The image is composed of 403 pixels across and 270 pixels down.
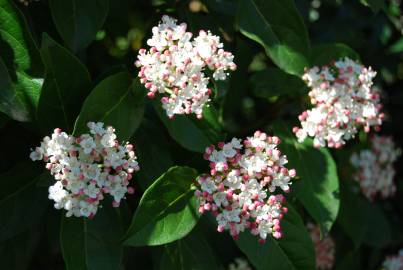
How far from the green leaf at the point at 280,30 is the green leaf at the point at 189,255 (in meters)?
0.52

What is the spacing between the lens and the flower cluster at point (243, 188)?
1548 millimetres

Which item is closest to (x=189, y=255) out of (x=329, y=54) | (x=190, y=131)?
(x=190, y=131)

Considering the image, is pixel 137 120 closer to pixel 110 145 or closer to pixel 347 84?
pixel 110 145

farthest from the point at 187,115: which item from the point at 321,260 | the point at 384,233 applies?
the point at 384,233

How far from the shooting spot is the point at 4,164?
1.78m

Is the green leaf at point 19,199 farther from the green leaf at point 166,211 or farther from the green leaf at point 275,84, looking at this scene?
the green leaf at point 275,84

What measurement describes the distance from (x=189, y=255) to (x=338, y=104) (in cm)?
57

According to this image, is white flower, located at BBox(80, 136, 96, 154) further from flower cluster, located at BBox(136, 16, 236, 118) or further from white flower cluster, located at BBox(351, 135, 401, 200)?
white flower cluster, located at BBox(351, 135, 401, 200)

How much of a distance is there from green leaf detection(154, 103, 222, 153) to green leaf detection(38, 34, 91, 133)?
0.20 meters

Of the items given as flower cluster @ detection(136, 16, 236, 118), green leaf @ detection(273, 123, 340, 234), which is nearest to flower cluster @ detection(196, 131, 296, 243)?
flower cluster @ detection(136, 16, 236, 118)

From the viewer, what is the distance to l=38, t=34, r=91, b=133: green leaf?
1481 mm

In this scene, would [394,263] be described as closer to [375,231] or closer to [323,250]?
[375,231]

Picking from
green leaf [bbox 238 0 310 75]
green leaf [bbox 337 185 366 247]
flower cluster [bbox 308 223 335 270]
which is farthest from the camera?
flower cluster [bbox 308 223 335 270]

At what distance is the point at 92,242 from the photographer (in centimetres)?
155
